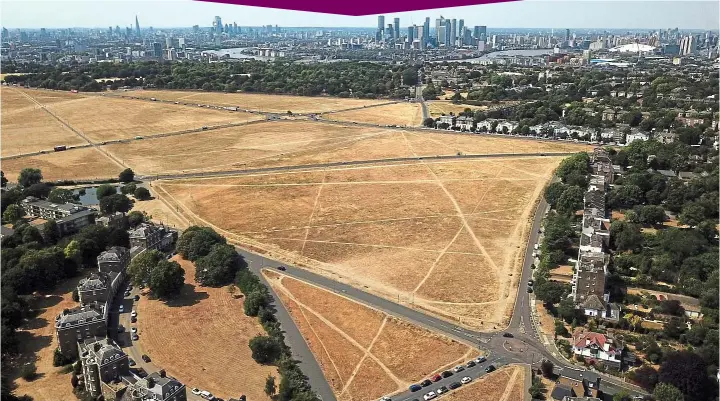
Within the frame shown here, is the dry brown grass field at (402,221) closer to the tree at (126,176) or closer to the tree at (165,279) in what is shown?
the tree at (126,176)

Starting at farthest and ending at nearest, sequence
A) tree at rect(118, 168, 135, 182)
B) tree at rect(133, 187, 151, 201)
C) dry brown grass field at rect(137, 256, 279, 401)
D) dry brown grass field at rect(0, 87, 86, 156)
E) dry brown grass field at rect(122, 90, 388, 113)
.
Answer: dry brown grass field at rect(122, 90, 388, 113) < dry brown grass field at rect(0, 87, 86, 156) < tree at rect(118, 168, 135, 182) < tree at rect(133, 187, 151, 201) < dry brown grass field at rect(137, 256, 279, 401)

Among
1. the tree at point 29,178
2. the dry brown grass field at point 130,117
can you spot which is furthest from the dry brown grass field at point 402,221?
the dry brown grass field at point 130,117

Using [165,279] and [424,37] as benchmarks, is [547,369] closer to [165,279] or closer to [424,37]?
[165,279]

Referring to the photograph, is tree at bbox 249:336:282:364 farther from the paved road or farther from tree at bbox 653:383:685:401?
the paved road

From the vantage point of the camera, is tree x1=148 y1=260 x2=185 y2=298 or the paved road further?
the paved road

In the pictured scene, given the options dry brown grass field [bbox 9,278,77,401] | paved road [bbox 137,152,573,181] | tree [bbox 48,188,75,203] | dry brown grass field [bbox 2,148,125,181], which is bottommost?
dry brown grass field [bbox 9,278,77,401]

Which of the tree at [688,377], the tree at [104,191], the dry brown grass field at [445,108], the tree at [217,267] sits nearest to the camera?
the tree at [688,377]

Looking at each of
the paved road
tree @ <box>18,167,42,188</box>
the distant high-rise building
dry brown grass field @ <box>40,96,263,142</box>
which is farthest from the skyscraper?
tree @ <box>18,167,42,188</box>
